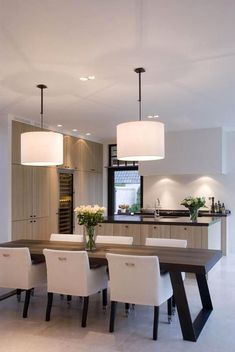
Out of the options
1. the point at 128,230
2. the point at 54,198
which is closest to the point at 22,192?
the point at 54,198

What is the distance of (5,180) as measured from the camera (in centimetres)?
615

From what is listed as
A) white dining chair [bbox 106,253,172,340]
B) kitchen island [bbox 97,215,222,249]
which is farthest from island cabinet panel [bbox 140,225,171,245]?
white dining chair [bbox 106,253,172,340]

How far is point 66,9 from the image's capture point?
2.61 meters

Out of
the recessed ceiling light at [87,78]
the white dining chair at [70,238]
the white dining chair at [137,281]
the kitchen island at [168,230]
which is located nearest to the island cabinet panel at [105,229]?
the kitchen island at [168,230]

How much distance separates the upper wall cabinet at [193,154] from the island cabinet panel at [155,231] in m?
2.31

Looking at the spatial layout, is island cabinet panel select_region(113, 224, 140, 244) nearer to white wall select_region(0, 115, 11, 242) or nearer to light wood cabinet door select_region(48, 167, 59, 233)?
light wood cabinet door select_region(48, 167, 59, 233)

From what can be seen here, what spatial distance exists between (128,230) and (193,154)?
2.64m

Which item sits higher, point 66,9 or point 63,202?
point 66,9

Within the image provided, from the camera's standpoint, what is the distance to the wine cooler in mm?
7676

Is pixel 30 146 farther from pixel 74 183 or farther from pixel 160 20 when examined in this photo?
pixel 74 183

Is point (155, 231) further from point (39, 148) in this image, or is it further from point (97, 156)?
→ point (97, 156)

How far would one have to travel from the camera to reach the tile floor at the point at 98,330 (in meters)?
3.18

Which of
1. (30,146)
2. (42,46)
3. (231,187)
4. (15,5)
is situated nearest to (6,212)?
(30,146)

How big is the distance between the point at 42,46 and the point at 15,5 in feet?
2.30
